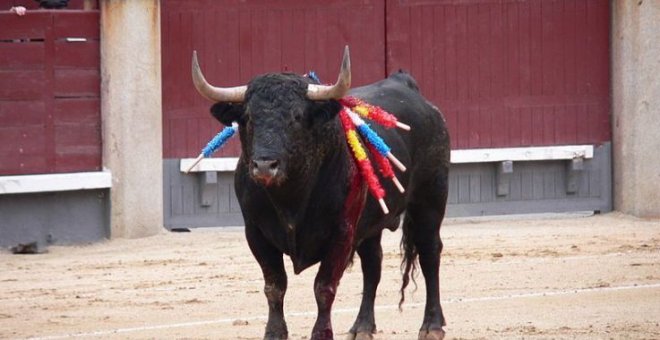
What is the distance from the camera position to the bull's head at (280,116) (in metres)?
6.45

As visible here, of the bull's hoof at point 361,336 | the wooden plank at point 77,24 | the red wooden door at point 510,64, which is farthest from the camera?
the red wooden door at point 510,64

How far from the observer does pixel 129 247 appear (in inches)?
482

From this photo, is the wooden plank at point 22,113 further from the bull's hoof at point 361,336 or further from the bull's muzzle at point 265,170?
the bull's muzzle at point 265,170

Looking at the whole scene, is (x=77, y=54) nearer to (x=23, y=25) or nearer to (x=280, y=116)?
(x=23, y=25)

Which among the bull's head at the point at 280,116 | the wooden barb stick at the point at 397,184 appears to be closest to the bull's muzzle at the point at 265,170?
the bull's head at the point at 280,116

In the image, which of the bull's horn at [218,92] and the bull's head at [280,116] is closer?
the bull's head at [280,116]

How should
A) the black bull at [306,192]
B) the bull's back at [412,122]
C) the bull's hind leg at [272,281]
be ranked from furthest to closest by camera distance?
the bull's back at [412,122] < the bull's hind leg at [272,281] < the black bull at [306,192]

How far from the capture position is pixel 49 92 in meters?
12.4

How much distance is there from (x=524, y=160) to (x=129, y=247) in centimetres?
391

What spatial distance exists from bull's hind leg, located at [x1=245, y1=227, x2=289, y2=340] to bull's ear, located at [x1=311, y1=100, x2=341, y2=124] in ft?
1.97

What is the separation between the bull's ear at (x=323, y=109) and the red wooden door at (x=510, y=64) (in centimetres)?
729

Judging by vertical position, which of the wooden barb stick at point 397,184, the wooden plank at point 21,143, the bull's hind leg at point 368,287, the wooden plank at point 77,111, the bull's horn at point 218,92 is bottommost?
the bull's hind leg at point 368,287

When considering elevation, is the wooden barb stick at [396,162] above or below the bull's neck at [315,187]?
above

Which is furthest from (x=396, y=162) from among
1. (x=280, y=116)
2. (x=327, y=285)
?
(x=280, y=116)
